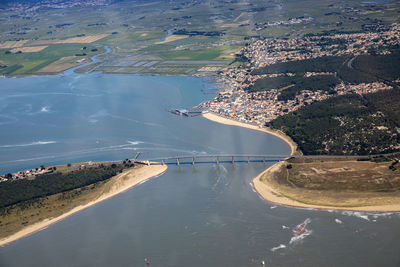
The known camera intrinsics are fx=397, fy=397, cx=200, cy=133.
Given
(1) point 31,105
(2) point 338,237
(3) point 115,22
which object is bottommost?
(2) point 338,237

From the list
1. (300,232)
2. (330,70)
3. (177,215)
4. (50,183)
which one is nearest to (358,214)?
(300,232)

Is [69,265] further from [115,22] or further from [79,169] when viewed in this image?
[115,22]

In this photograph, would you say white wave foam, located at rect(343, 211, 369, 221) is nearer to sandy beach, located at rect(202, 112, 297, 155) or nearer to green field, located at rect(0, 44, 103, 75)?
sandy beach, located at rect(202, 112, 297, 155)

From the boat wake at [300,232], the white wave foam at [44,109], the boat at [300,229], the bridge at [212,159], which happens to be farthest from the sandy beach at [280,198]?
the white wave foam at [44,109]

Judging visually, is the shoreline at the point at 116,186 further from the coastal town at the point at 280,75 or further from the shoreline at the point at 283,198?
the coastal town at the point at 280,75

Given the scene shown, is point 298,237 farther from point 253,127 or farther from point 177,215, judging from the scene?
point 253,127

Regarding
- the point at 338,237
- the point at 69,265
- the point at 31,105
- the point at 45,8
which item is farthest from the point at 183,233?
the point at 45,8
